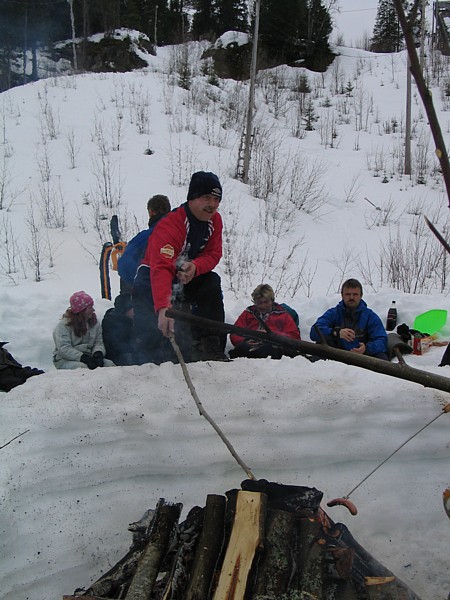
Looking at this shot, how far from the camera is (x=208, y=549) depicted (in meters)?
1.47

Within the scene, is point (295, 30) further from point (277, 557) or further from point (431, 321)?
point (277, 557)

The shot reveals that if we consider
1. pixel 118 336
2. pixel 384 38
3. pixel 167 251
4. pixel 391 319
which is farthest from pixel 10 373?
pixel 384 38

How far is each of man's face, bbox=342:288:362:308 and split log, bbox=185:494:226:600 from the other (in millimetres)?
2579

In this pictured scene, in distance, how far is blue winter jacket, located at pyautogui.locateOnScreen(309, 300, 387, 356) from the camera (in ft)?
12.5

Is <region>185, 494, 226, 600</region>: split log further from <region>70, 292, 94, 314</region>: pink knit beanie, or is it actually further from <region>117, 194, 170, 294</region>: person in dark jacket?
<region>70, 292, 94, 314</region>: pink knit beanie

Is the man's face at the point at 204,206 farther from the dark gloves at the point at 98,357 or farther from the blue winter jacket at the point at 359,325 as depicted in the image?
the dark gloves at the point at 98,357

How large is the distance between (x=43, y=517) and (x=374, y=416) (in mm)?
1456

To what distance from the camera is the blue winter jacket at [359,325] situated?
12.5 feet

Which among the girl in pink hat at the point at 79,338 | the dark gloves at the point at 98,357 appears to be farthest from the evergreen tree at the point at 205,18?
the dark gloves at the point at 98,357

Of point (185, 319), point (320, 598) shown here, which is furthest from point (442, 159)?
point (320, 598)

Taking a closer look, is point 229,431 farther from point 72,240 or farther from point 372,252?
point 372,252

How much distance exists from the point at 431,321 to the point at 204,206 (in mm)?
2690

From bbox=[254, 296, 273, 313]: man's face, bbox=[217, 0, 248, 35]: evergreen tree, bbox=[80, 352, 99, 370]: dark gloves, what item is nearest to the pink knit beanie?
bbox=[80, 352, 99, 370]: dark gloves

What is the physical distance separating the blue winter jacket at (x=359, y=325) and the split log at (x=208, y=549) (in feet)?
7.87
